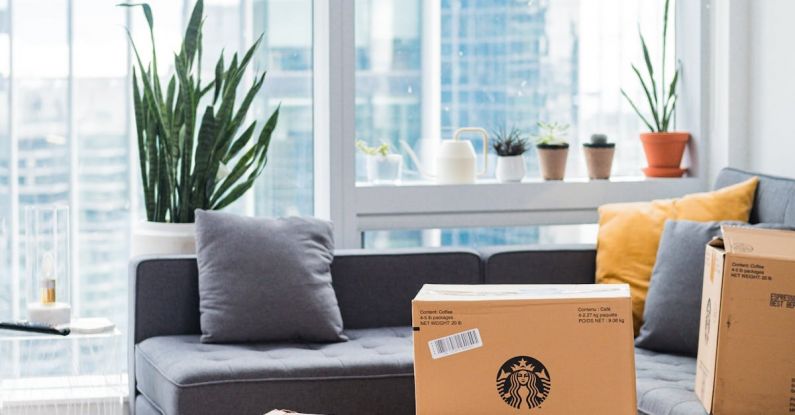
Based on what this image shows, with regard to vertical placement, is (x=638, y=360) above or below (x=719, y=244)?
below

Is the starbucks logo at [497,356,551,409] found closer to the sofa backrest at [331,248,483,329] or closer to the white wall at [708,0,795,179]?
the sofa backrest at [331,248,483,329]

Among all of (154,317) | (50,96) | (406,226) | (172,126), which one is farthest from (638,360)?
(50,96)

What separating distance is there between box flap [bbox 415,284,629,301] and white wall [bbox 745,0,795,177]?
237 cm

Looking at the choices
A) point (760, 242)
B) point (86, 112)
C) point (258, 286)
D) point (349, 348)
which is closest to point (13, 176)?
point (86, 112)

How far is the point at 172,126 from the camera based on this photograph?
12.7 feet

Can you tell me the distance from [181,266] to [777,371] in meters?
2.06

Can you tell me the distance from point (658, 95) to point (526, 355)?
309 cm

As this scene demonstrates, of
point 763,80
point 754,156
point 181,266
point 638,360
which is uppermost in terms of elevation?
point 763,80

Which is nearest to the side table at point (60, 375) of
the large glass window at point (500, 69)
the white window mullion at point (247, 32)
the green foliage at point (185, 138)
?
the green foliage at point (185, 138)

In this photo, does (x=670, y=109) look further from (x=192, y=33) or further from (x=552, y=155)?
(x=192, y=33)

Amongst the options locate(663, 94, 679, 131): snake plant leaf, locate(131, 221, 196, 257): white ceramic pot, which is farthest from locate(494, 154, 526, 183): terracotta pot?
locate(131, 221, 196, 257): white ceramic pot

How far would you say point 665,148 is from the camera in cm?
448

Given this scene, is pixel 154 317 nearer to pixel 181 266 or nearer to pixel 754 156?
pixel 181 266

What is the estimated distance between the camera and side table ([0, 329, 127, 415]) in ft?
11.4
